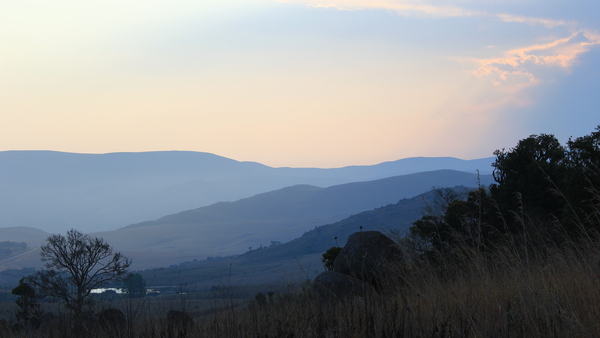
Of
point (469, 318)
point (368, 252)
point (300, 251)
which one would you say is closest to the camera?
point (469, 318)

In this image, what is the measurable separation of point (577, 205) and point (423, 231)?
8.54m

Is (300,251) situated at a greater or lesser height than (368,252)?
lesser

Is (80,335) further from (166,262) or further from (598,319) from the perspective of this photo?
(166,262)

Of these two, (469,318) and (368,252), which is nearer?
(469,318)

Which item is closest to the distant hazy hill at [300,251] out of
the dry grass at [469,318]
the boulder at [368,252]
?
the boulder at [368,252]

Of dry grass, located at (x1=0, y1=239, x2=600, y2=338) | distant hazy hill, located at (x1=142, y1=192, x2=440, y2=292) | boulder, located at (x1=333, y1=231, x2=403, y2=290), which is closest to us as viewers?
dry grass, located at (x1=0, y1=239, x2=600, y2=338)

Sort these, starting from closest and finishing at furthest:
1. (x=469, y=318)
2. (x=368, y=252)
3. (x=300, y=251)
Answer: (x=469, y=318) < (x=368, y=252) < (x=300, y=251)

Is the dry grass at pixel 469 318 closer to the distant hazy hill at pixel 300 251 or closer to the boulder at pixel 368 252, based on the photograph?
the boulder at pixel 368 252

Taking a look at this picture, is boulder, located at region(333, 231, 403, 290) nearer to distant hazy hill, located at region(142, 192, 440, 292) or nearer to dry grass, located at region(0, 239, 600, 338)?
dry grass, located at region(0, 239, 600, 338)

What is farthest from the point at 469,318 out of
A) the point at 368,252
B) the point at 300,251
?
the point at 300,251

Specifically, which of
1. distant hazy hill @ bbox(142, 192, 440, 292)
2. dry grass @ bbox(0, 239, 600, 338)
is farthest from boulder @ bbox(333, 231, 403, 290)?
distant hazy hill @ bbox(142, 192, 440, 292)

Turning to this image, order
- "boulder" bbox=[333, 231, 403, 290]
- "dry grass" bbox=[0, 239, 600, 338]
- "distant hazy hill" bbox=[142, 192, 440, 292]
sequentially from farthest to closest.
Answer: "distant hazy hill" bbox=[142, 192, 440, 292] < "boulder" bbox=[333, 231, 403, 290] < "dry grass" bbox=[0, 239, 600, 338]

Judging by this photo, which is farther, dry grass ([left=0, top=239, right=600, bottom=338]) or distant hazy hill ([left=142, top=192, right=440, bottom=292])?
distant hazy hill ([left=142, top=192, right=440, bottom=292])

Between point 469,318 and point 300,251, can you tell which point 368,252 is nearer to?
point 469,318
